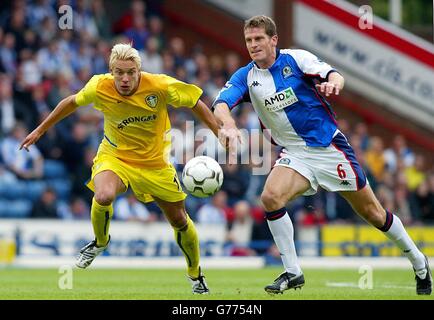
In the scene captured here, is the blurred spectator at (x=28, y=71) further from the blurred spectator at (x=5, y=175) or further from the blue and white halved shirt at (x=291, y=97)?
the blue and white halved shirt at (x=291, y=97)

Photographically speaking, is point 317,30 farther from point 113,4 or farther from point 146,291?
point 146,291

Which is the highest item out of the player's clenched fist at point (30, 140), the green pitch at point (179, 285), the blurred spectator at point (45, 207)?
the player's clenched fist at point (30, 140)

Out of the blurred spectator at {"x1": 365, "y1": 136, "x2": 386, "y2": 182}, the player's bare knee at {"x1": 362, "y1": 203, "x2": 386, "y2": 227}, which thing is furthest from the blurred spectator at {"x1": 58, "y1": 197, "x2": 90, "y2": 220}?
the player's bare knee at {"x1": 362, "y1": 203, "x2": 386, "y2": 227}

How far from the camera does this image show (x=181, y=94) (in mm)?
10570

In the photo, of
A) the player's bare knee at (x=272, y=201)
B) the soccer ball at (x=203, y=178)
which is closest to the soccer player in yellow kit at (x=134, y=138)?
the soccer ball at (x=203, y=178)

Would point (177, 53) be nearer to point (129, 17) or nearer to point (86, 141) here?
point (129, 17)

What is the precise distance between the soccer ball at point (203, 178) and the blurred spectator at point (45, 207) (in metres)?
8.82

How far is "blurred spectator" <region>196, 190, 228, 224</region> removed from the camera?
1994cm

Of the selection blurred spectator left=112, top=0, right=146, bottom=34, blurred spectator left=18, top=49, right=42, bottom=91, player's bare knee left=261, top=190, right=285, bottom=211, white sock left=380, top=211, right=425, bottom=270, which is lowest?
white sock left=380, top=211, right=425, bottom=270

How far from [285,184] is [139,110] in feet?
5.70

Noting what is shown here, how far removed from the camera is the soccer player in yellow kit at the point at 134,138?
1041 centimetres

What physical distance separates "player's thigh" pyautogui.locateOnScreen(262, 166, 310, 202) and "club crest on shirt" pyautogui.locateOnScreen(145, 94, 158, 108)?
1442 millimetres

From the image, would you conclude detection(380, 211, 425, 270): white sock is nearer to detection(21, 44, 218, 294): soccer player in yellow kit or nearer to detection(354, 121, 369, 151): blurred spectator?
detection(21, 44, 218, 294): soccer player in yellow kit
